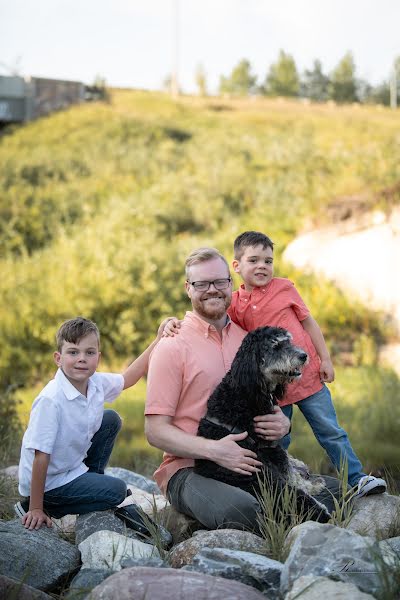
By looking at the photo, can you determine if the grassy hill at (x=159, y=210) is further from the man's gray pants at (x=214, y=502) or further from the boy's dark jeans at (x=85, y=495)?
the boy's dark jeans at (x=85, y=495)

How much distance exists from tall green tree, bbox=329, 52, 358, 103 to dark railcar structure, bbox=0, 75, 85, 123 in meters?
11.8

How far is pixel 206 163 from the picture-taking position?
2005 cm

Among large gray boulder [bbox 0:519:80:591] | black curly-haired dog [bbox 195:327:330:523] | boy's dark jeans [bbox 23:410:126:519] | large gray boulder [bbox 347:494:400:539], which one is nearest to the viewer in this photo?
large gray boulder [bbox 0:519:80:591]

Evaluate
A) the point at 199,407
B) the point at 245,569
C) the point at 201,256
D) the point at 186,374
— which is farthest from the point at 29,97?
the point at 245,569

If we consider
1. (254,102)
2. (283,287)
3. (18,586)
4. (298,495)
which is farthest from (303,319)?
(254,102)

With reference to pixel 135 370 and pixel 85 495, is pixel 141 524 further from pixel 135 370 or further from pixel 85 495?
pixel 135 370

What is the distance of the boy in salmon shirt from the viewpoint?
16.8 ft

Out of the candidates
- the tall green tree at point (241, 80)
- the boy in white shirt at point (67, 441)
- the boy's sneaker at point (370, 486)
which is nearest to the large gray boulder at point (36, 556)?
the boy in white shirt at point (67, 441)

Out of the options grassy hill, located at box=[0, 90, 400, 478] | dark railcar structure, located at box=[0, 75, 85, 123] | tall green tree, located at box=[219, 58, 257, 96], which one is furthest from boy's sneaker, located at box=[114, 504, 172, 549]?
tall green tree, located at box=[219, 58, 257, 96]

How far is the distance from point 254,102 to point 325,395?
92.2ft

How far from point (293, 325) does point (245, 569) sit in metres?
2.10

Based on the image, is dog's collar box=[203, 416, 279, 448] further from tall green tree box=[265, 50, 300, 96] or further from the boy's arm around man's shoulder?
tall green tree box=[265, 50, 300, 96]

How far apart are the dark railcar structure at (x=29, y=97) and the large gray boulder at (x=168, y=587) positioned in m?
25.7

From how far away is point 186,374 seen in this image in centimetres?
470
